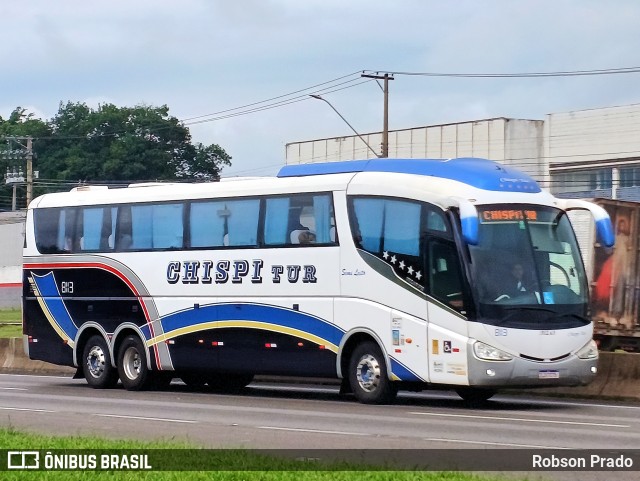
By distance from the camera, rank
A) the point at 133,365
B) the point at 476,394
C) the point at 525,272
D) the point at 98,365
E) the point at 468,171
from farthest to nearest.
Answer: the point at 98,365, the point at 133,365, the point at 476,394, the point at 468,171, the point at 525,272

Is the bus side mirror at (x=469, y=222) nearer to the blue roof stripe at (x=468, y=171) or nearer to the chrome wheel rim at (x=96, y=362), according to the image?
the blue roof stripe at (x=468, y=171)

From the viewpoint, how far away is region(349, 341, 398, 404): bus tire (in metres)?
21.2

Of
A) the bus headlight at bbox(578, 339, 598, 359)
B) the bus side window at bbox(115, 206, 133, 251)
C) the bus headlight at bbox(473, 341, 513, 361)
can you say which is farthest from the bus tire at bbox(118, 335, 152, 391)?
the bus headlight at bbox(578, 339, 598, 359)

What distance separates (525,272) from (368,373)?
3060mm

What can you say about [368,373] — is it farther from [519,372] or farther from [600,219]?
[600,219]

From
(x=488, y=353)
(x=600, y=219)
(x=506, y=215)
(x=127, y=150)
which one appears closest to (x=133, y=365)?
(x=488, y=353)

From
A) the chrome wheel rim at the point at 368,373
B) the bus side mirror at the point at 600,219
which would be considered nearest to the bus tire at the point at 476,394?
the chrome wheel rim at the point at 368,373

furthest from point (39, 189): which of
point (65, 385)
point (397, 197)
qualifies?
point (397, 197)

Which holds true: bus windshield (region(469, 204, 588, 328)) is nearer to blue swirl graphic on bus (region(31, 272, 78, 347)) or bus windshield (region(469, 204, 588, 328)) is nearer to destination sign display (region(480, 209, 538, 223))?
destination sign display (region(480, 209, 538, 223))

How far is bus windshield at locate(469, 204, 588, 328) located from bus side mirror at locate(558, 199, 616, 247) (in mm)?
461

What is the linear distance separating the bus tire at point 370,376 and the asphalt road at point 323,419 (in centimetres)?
32

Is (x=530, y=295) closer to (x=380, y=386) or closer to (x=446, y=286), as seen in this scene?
(x=446, y=286)

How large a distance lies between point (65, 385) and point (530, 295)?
38.7 feet

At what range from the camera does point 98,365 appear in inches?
1056
